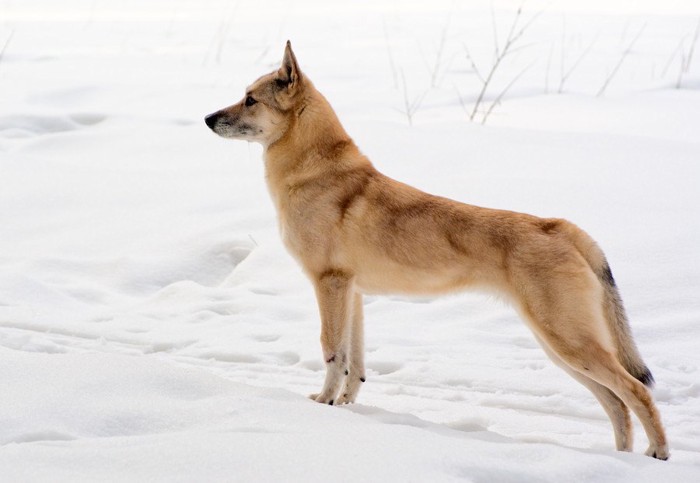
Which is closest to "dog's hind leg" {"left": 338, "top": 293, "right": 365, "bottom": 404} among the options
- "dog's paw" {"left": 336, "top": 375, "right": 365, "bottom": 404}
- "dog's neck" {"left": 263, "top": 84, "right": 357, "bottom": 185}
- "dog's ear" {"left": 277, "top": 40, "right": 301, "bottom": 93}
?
"dog's paw" {"left": 336, "top": 375, "right": 365, "bottom": 404}

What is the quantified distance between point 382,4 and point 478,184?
44.9 feet

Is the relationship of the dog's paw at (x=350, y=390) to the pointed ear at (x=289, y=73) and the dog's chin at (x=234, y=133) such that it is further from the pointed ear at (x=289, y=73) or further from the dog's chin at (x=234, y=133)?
the pointed ear at (x=289, y=73)

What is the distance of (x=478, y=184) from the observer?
646 cm

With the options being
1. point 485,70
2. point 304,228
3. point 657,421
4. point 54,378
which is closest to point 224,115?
point 304,228

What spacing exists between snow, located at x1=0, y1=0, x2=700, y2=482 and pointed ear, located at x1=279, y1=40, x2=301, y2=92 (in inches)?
54.7

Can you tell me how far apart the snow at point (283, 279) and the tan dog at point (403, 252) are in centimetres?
29

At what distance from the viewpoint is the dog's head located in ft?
13.5

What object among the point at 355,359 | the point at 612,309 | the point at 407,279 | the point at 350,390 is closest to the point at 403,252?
the point at 407,279

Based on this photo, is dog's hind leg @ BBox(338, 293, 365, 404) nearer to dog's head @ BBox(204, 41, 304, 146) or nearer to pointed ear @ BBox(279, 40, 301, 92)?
dog's head @ BBox(204, 41, 304, 146)

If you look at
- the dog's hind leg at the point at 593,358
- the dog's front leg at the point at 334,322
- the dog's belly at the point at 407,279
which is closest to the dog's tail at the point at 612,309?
the dog's hind leg at the point at 593,358

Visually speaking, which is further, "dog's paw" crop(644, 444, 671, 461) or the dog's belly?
the dog's belly

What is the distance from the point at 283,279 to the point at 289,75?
6.29 feet

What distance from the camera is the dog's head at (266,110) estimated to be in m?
4.11

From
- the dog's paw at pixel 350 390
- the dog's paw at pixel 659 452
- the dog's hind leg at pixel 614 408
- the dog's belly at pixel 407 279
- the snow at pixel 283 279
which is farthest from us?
the dog's paw at pixel 350 390
